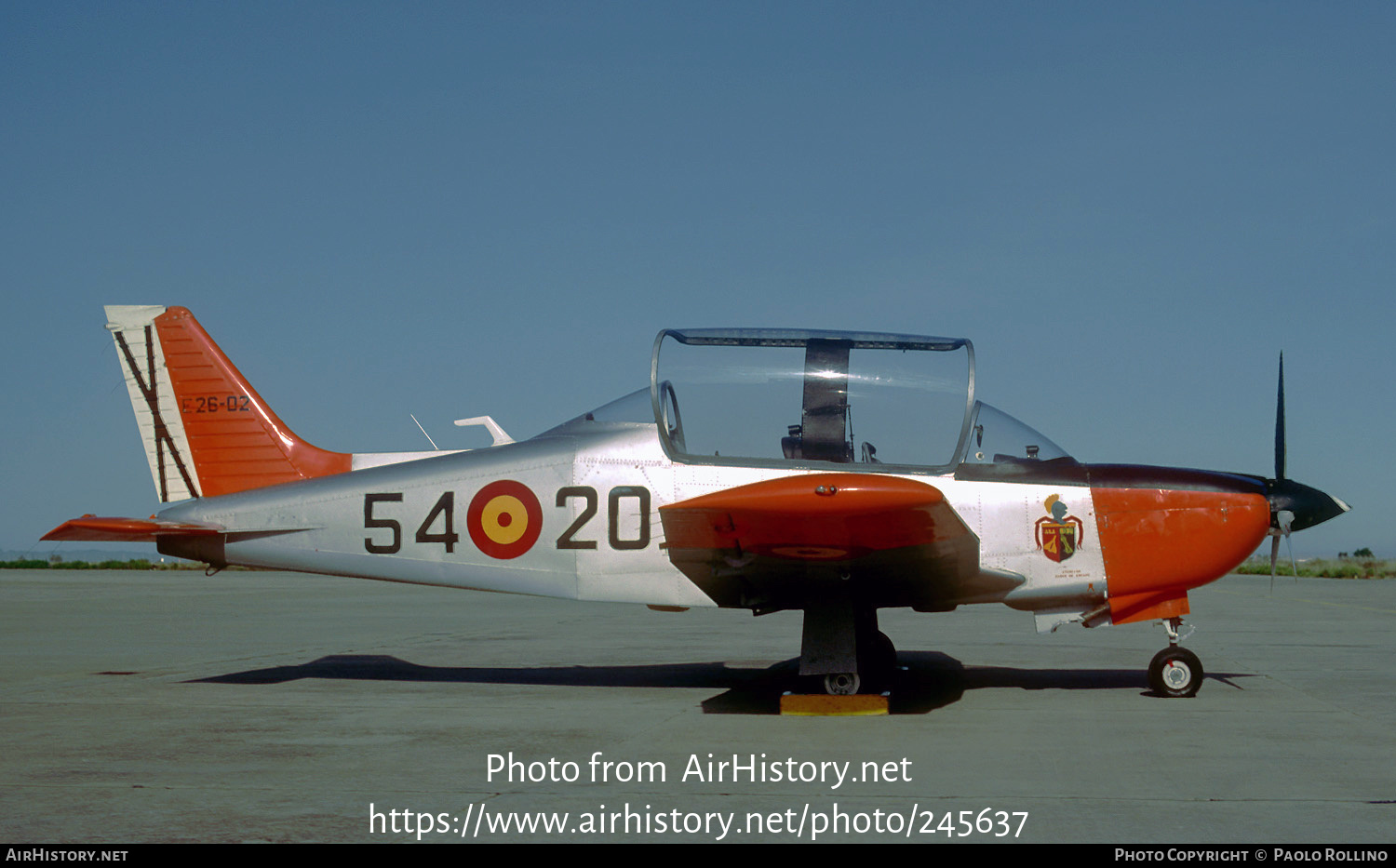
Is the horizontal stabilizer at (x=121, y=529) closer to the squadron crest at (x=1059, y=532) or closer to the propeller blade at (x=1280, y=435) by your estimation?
the squadron crest at (x=1059, y=532)

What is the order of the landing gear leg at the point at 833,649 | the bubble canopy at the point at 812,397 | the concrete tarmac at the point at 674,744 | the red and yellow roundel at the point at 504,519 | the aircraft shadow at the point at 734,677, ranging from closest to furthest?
the concrete tarmac at the point at 674,744
the landing gear leg at the point at 833,649
the bubble canopy at the point at 812,397
the aircraft shadow at the point at 734,677
the red and yellow roundel at the point at 504,519

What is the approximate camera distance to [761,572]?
705 centimetres

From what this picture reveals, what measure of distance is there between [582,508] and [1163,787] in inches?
169

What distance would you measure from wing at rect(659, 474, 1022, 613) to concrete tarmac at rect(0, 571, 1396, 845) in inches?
31.0

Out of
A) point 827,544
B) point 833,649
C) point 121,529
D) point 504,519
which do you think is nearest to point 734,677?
point 833,649

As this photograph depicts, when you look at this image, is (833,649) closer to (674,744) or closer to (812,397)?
(812,397)

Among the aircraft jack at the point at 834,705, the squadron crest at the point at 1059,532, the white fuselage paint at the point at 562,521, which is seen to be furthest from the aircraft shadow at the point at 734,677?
the squadron crest at the point at 1059,532

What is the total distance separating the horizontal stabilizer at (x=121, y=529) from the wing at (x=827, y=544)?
151 inches

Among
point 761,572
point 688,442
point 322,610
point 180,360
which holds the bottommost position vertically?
point 322,610

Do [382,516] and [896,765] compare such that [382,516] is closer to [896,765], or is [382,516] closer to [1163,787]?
[896,765]

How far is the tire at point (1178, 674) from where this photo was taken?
23.8 ft

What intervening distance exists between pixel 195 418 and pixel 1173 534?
7666 millimetres

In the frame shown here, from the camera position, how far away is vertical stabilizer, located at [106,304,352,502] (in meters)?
8.81
